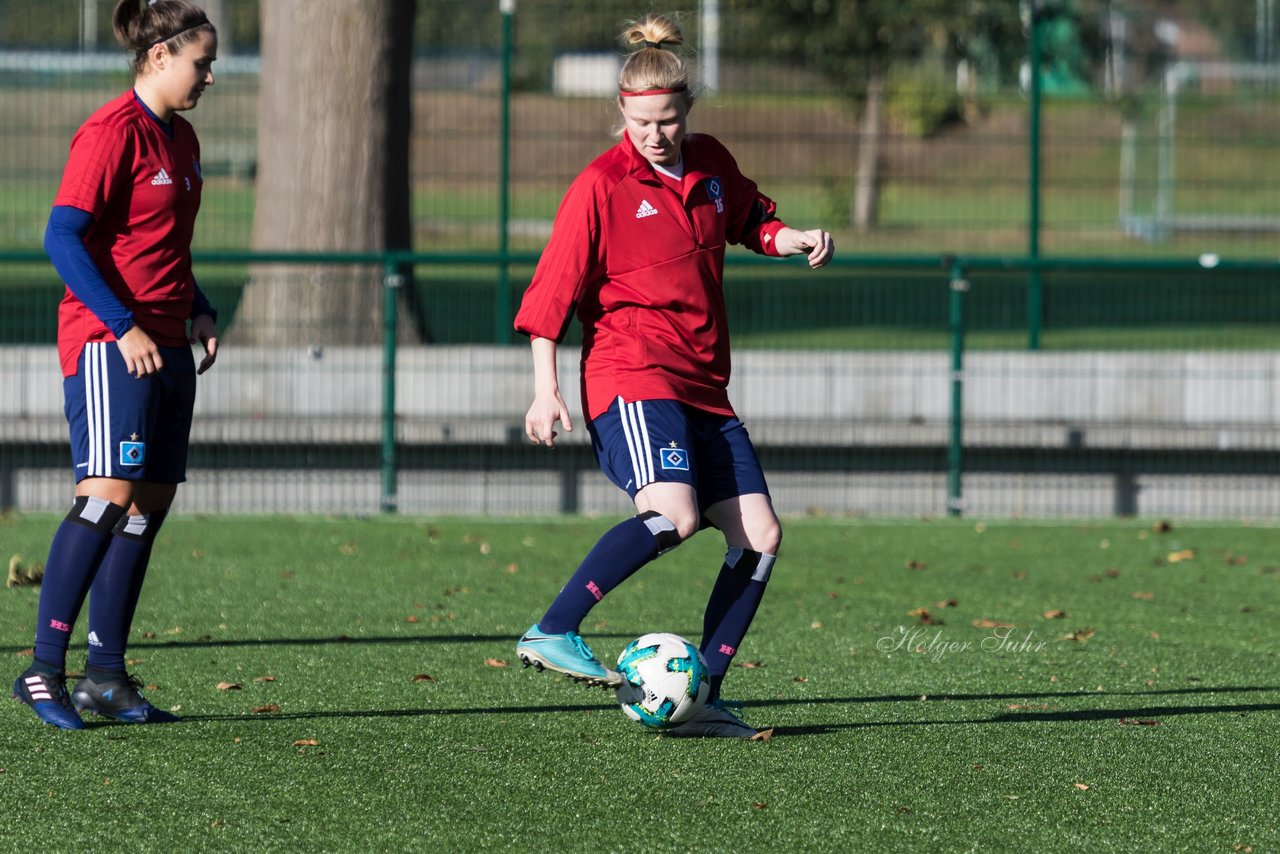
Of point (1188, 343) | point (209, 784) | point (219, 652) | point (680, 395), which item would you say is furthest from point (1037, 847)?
point (1188, 343)

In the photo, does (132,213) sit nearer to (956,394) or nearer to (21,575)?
(21,575)

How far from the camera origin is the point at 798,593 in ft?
26.1

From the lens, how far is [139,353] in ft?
15.5

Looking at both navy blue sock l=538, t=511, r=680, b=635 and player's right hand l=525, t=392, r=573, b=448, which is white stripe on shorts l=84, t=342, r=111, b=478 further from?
navy blue sock l=538, t=511, r=680, b=635

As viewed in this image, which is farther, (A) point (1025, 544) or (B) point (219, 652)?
(A) point (1025, 544)

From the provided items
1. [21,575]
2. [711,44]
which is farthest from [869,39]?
[21,575]

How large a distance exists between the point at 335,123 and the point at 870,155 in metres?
4.26

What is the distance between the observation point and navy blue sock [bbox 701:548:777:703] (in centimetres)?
502

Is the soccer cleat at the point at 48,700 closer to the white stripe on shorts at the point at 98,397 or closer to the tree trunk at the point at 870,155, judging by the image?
the white stripe on shorts at the point at 98,397

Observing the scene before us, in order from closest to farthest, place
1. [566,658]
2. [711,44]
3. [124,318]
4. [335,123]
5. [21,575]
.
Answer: [566,658] < [124,318] < [21,575] < [335,123] < [711,44]

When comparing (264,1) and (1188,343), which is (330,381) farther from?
(1188,343)

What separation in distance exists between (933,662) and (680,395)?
1.92m

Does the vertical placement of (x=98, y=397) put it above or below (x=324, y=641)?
above

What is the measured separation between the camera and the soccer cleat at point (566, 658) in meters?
4.56
